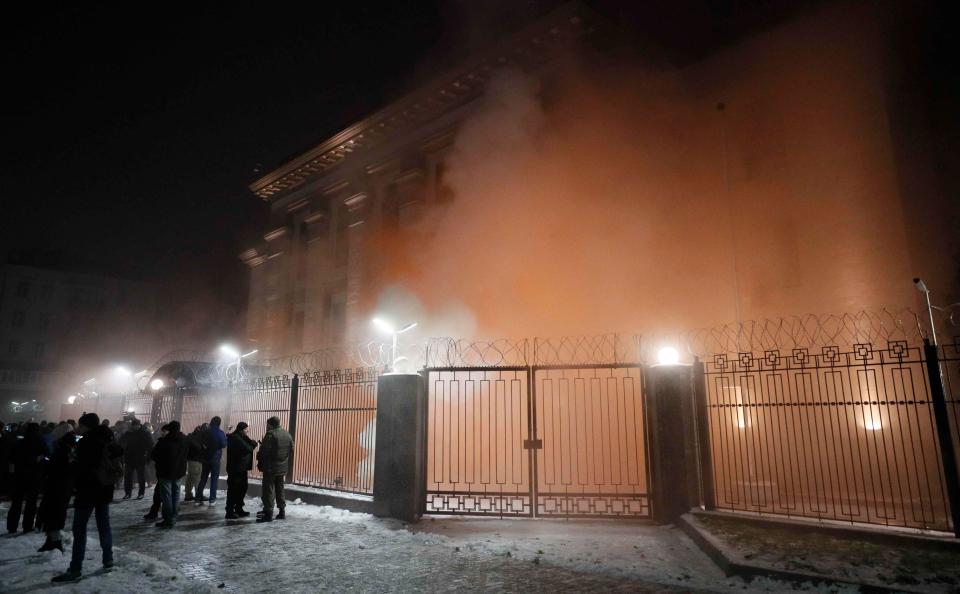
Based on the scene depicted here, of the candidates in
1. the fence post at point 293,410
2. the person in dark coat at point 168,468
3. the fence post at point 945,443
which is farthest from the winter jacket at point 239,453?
the fence post at point 945,443

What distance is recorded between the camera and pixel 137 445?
13.3 metres

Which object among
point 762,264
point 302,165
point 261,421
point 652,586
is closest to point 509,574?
point 652,586

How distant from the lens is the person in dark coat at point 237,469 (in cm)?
1028

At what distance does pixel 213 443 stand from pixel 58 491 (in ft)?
14.6

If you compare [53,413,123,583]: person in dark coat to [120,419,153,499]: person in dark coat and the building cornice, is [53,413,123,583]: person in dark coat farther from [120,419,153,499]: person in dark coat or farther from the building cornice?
the building cornice

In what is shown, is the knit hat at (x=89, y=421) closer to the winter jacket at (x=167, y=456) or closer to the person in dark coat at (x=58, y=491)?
the person in dark coat at (x=58, y=491)

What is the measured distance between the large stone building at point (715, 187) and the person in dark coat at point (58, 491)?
1303 cm

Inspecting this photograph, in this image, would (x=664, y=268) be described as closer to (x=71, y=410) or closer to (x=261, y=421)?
(x=261, y=421)

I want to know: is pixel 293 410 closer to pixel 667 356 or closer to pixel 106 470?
pixel 106 470

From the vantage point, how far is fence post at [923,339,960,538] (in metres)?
7.24

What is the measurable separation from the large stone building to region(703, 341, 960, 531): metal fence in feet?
7.60

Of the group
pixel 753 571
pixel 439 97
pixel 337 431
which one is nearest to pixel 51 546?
pixel 337 431

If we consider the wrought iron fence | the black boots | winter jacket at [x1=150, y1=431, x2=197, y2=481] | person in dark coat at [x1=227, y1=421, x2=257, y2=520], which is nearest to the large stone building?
the wrought iron fence

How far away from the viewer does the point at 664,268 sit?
1780cm
